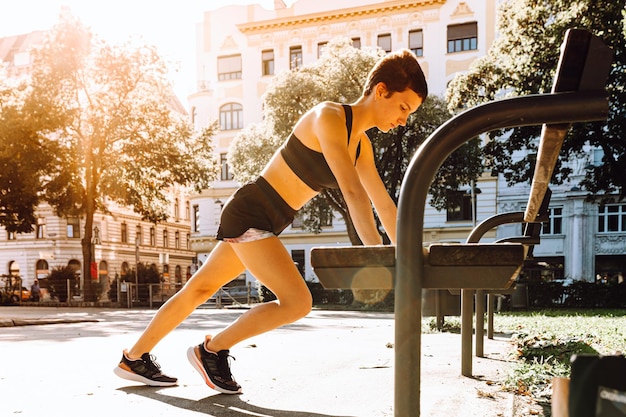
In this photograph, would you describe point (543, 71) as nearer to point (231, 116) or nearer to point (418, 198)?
point (418, 198)

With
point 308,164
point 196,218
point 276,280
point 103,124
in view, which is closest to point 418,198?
point 308,164

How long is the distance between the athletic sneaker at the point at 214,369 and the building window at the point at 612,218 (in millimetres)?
35274

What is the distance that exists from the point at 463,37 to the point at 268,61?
13156 millimetres

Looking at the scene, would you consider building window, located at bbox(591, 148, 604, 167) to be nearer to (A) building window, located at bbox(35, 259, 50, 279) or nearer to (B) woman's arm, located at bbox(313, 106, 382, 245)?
(B) woman's arm, located at bbox(313, 106, 382, 245)

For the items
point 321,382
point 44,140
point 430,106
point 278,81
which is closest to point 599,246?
point 430,106

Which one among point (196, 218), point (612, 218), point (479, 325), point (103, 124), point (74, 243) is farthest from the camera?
point (74, 243)

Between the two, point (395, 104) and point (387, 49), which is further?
point (387, 49)

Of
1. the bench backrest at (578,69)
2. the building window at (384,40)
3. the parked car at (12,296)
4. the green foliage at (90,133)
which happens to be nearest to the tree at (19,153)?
the green foliage at (90,133)

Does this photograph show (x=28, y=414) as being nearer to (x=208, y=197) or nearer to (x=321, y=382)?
(x=321, y=382)

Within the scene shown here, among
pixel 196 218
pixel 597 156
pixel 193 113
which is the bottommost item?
pixel 196 218

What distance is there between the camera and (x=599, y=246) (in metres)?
34.6

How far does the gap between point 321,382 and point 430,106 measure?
24.0 metres

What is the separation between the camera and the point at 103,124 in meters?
25.4

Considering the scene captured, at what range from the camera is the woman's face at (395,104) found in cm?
269
